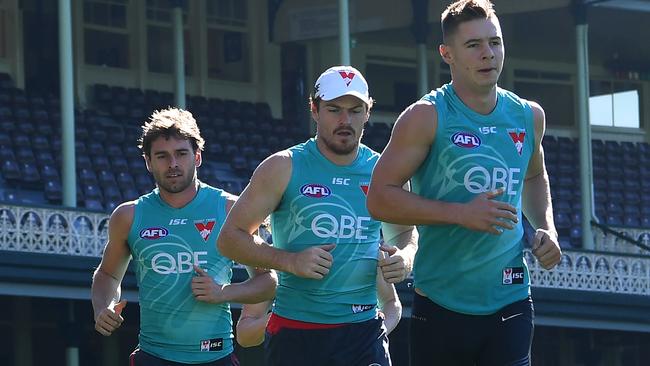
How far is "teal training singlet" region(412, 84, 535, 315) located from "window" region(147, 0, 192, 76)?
22.0 m

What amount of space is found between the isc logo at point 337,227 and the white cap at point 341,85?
512mm

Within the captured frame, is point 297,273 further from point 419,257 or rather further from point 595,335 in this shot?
point 595,335

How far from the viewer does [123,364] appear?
76.3 feet

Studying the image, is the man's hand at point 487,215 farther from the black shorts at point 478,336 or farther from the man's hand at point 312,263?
the man's hand at point 312,263

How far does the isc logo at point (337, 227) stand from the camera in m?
7.41

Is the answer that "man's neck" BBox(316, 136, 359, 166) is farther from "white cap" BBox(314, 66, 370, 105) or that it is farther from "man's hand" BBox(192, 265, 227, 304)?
"man's hand" BBox(192, 265, 227, 304)

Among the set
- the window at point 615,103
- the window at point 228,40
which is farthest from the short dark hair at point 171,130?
the window at point 615,103

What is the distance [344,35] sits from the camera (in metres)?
24.2

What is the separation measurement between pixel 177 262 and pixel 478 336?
2133mm

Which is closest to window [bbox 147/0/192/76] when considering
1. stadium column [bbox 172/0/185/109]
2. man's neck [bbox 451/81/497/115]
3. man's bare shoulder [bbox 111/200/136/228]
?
stadium column [bbox 172/0/185/109]

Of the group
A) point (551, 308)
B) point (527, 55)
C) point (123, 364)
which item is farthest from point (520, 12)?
point (123, 364)

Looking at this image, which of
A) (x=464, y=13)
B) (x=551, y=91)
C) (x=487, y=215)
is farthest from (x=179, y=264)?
(x=551, y=91)

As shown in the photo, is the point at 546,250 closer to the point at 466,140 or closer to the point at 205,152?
the point at 466,140

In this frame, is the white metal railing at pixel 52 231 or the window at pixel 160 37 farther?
the window at pixel 160 37
